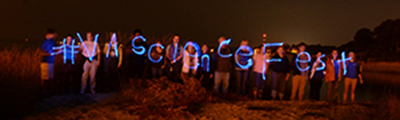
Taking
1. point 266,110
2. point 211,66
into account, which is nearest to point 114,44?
point 211,66

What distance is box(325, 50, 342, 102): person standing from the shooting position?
30.4 ft

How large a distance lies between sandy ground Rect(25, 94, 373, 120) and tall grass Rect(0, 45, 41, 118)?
0.26 meters

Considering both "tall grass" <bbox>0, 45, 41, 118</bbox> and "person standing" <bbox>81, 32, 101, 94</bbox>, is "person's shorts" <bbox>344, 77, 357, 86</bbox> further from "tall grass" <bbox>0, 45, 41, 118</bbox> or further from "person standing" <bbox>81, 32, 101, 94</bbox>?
"tall grass" <bbox>0, 45, 41, 118</bbox>

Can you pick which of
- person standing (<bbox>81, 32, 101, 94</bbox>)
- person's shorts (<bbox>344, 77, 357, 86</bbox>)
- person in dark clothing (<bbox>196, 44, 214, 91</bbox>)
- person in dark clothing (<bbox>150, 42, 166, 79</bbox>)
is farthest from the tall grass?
person's shorts (<bbox>344, 77, 357, 86</bbox>)

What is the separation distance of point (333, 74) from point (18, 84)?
7.77m

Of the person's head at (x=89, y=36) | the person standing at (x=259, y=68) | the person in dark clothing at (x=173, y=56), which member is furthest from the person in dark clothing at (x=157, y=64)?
the person standing at (x=259, y=68)

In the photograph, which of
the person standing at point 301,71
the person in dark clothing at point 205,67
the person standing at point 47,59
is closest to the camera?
the person standing at point 47,59

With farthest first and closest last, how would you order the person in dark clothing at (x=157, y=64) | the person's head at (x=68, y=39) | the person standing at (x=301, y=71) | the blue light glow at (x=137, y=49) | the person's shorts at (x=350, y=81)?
the person standing at (x=301, y=71)
the person's shorts at (x=350, y=81)
the person in dark clothing at (x=157, y=64)
the blue light glow at (x=137, y=49)
the person's head at (x=68, y=39)

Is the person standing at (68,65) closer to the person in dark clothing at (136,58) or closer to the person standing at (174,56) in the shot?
the person in dark clothing at (136,58)

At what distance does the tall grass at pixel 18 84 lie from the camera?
5.86 m

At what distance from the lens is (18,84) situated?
262 inches

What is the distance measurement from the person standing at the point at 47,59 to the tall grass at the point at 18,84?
0.18 meters

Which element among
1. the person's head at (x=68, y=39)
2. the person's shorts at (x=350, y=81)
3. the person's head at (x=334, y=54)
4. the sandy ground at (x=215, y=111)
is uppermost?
the person's head at (x=68, y=39)

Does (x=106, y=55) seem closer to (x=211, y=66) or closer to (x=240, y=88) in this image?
(x=211, y=66)
